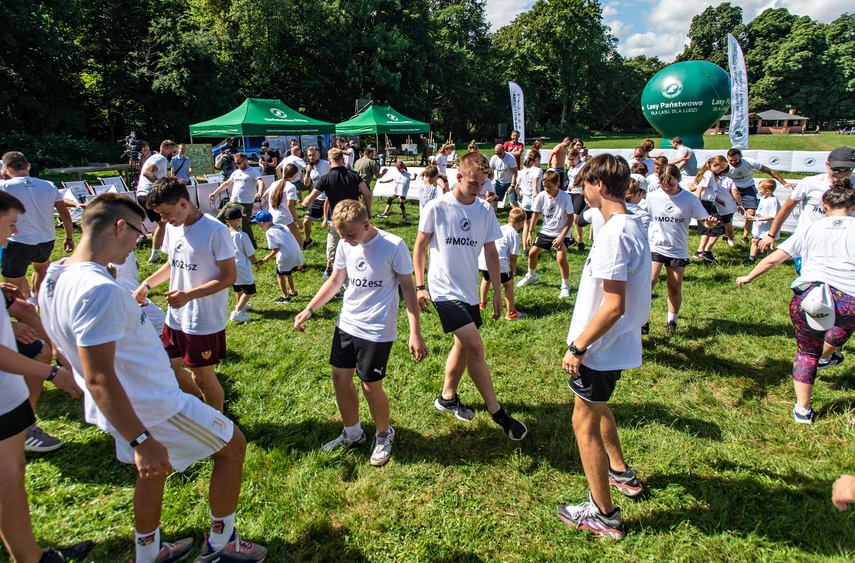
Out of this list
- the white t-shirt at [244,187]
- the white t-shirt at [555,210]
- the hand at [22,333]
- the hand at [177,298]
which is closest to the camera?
the hand at [22,333]

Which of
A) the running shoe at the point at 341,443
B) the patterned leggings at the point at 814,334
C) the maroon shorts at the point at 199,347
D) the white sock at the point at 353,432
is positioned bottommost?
the running shoe at the point at 341,443

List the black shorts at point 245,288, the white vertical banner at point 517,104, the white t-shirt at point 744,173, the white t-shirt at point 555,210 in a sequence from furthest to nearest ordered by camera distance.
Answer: the white vertical banner at point 517,104
the white t-shirt at point 744,173
the white t-shirt at point 555,210
the black shorts at point 245,288

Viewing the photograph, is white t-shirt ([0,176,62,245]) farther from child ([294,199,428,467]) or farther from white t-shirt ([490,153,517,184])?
white t-shirt ([490,153,517,184])

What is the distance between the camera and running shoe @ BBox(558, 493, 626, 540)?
288 cm

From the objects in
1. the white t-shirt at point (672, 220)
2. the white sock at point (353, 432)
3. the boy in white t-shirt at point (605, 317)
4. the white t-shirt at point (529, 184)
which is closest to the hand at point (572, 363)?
the boy in white t-shirt at point (605, 317)

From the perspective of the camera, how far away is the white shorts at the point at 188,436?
231cm

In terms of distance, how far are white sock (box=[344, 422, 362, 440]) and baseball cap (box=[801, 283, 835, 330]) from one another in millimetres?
3633

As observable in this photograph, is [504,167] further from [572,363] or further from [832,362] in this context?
[572,363]

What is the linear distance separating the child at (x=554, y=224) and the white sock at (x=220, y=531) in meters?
5.55

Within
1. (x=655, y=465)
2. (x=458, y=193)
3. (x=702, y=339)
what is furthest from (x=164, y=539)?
(x=702, y=339)

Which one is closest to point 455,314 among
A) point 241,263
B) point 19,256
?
point 241,263

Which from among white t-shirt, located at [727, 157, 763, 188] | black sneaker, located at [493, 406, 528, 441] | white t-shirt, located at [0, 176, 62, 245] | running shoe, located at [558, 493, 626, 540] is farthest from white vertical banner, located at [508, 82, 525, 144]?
running shoe, located at [558, 493, 626, 540]

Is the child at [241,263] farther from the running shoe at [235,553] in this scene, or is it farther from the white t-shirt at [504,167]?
the white t-shirt at [504,167]

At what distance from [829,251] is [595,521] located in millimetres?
2951
